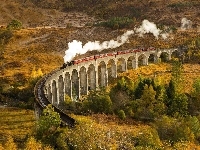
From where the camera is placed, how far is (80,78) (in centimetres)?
9712

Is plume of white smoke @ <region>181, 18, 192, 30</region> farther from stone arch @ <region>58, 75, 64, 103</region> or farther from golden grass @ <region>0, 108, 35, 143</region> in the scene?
golden grass @ <region>0, 108, 35, 143</region>

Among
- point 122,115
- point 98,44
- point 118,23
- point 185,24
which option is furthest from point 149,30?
point 122,115

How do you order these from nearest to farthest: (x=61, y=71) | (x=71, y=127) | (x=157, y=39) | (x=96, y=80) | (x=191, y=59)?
(x=71, y=127) → (x=61, y=71) → (x=96, y=80) → (x=191, y=59) → (x=157, y=39)

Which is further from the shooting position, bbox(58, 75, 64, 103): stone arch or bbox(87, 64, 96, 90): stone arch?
bbox(87, 64, 96, 90): stone arch

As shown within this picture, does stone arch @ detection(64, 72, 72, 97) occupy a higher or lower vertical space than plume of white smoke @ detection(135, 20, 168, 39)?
lower

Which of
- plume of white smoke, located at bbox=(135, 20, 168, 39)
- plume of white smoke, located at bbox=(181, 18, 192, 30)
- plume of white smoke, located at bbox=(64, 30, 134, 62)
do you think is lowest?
plume of white smoke, located at bbox=(64, 30, 134, 62)

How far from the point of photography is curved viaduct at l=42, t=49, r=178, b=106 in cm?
8536

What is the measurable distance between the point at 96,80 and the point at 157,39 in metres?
52.9

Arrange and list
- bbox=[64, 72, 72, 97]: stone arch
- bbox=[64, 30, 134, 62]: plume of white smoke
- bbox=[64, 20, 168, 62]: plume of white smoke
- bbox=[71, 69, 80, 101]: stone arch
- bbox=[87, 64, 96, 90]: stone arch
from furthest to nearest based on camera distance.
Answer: bbox=[64, 20, 168, 62]: plume of white smoke < bbox=[64, 30, 134, 62]: plume of white smoke < bbox=[87, 64, 96, 90]: stone arch < bbox=[71, 69, 80, 101]: stone arch < bbox=[64, 72, 72, 97]: stone arch

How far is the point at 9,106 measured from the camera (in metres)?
92.9

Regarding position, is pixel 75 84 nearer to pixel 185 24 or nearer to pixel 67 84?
pixel 67 84

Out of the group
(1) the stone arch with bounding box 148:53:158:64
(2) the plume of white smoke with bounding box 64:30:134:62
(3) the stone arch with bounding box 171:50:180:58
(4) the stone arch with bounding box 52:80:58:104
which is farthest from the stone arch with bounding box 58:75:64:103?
(3) the stone arch with bounding box 171:50:180:58

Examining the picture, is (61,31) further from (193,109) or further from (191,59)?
(193,109)

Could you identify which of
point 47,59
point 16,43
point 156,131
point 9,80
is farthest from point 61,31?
point 156,131
